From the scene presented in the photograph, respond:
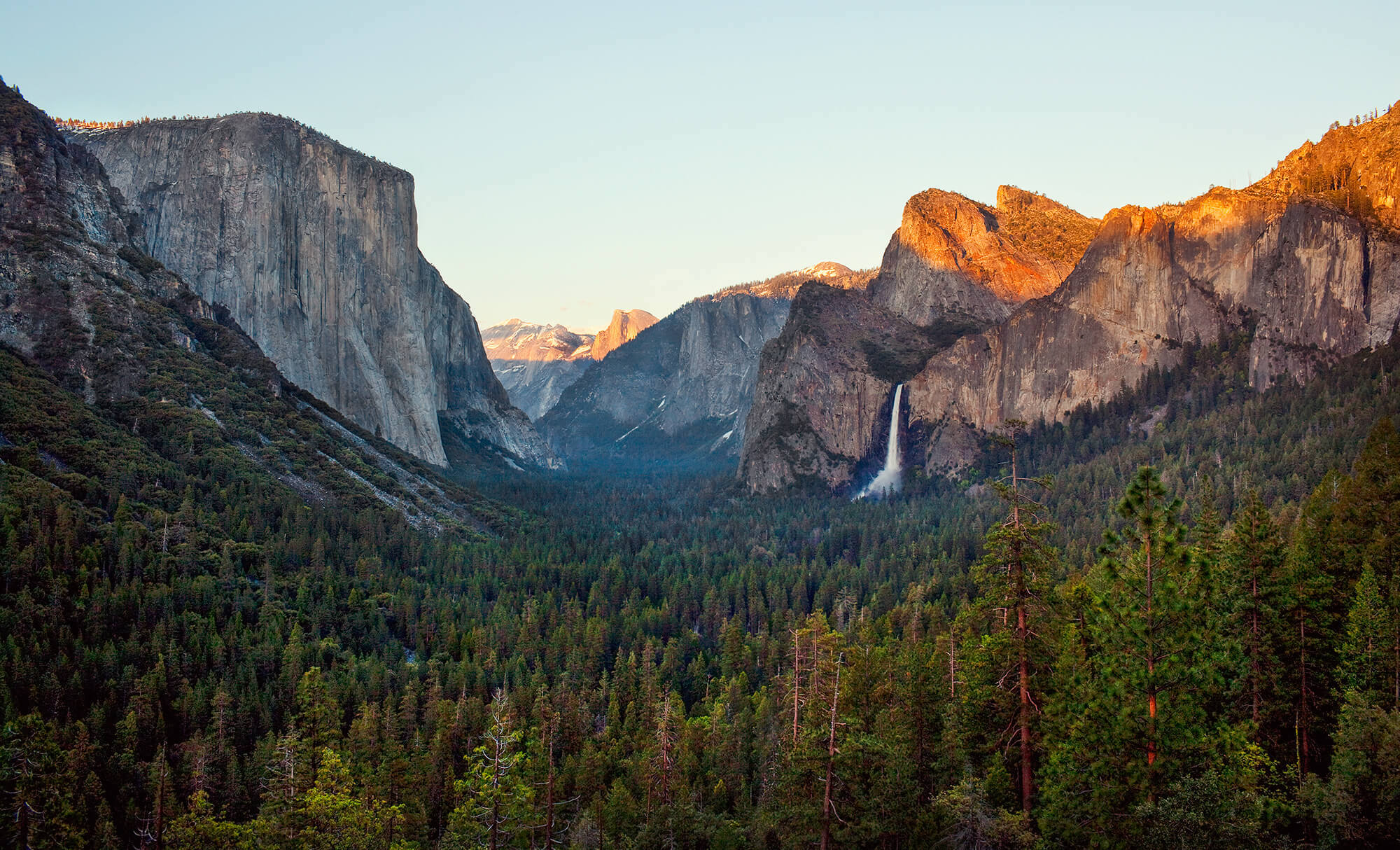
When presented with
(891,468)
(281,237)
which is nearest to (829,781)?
(281,237)

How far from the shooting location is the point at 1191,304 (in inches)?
5541

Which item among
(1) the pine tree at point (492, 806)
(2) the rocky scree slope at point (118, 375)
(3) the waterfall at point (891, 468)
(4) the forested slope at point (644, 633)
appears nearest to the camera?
(4) the forested slope at point (644, 633)

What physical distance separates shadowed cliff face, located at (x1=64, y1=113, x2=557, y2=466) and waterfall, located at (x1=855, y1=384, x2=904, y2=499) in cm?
8568

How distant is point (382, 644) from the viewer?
7819 cm

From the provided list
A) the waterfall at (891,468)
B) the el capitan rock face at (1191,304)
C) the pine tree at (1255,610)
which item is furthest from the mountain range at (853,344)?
the pine tree at (1255,610)

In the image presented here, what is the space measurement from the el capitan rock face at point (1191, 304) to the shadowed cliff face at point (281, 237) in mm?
80281

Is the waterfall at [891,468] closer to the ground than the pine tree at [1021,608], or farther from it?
farther from it

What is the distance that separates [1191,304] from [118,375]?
140 meters

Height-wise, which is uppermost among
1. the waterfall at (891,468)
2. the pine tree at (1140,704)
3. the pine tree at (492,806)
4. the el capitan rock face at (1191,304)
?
the el capitan rock face at (1191,304)

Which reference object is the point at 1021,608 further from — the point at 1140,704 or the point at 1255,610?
the point at 1255,610

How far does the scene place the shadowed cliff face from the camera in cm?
14925

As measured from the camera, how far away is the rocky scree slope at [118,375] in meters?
87.9

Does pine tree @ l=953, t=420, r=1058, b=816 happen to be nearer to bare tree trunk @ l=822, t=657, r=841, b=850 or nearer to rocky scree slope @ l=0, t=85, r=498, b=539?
bare tree trunk @ l=822, t=657, r=841, b=850

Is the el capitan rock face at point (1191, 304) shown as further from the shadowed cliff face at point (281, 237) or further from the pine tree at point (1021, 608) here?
the pine tree at point (1021, 608)
